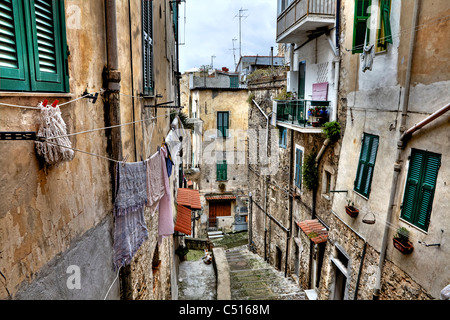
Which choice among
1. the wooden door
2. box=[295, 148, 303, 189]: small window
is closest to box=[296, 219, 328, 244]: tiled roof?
box=[295, 148, 303, 189]: small window

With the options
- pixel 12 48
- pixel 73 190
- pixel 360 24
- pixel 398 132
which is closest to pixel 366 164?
pixel 398 132

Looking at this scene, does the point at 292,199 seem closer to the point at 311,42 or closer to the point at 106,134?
the point at 311,42

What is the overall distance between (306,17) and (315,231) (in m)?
7.16

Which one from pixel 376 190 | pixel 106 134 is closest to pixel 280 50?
pixel 376 190

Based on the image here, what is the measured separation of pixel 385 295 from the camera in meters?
7.01

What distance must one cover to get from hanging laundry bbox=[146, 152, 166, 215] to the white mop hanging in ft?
7.70

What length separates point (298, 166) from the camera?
44.1ft

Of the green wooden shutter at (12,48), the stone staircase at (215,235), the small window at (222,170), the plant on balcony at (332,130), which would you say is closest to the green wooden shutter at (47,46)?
the green wooden shutter at (12,48)

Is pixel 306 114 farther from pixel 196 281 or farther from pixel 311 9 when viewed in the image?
pixel 196 281

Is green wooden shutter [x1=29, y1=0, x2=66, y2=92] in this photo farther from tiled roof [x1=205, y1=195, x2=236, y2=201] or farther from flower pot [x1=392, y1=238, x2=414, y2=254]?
tiled roof [x1=205, y1=195, x2=236, y2=201]

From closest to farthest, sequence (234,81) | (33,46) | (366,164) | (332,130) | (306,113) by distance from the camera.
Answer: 1. (33,46)
2. (366,164)
3. (332,130)
4. (306,113)
5. (234,81)

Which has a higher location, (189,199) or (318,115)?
(318,115)

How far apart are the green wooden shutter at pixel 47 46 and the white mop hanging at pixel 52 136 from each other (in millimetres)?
217

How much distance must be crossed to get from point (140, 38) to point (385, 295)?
7626 mm
